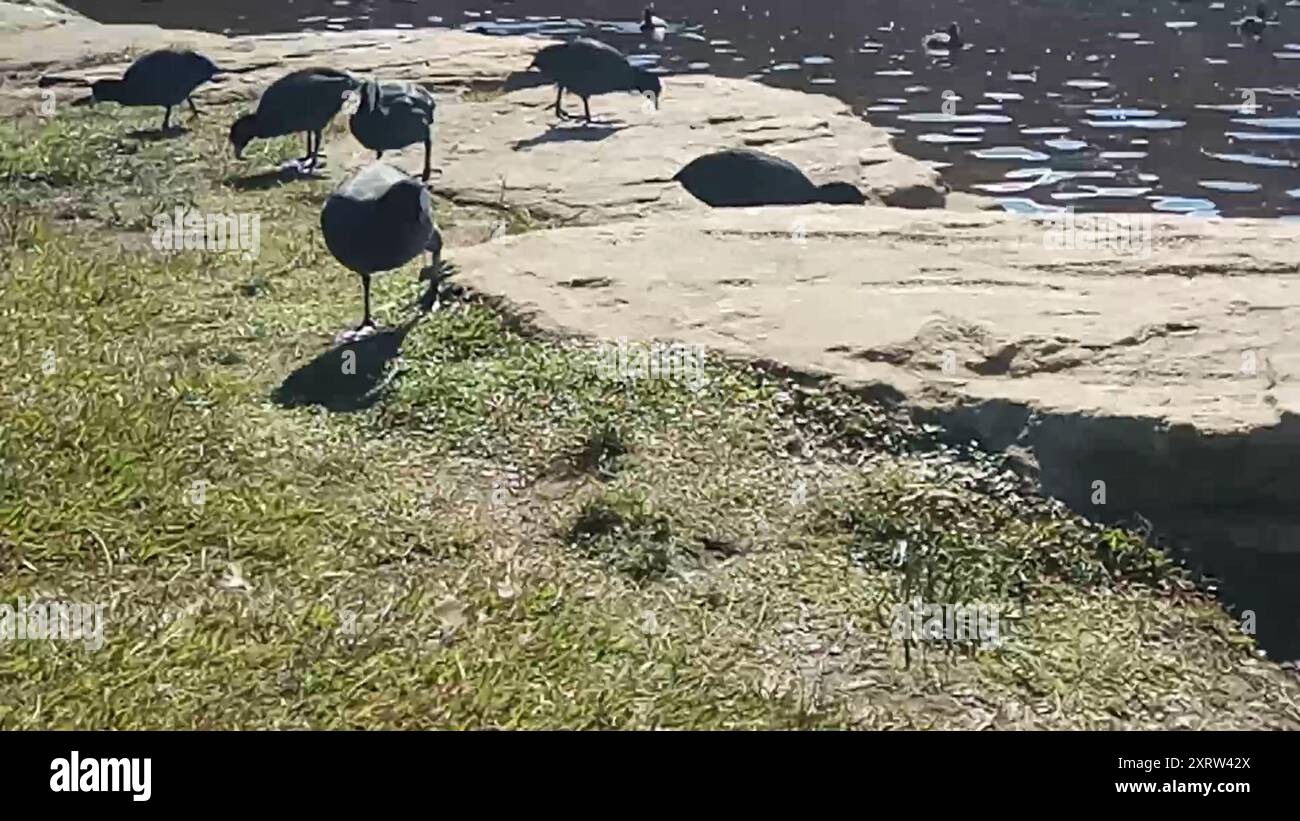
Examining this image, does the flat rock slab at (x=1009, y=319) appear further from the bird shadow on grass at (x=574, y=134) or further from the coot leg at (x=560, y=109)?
the coot leg at (x=560, y=109)

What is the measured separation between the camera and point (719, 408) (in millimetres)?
5176

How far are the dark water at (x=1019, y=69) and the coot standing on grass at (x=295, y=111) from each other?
3800 millimetres

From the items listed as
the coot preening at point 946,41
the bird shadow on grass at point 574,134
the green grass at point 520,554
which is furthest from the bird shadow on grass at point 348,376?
the coot preening at point 946,41

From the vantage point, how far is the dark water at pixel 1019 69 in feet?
41.7

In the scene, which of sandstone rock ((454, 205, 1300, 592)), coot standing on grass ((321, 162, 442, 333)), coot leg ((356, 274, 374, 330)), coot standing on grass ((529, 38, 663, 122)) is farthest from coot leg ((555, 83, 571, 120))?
Result: coot leg ((356, 274, 374, 330))

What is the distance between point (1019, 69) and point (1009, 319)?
44.6ft

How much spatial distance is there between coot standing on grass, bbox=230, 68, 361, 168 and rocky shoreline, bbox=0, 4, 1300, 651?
11.3 inches

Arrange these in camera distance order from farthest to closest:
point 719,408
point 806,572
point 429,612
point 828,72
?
point 828,72, point 719,408, point 806,572, point 429,612

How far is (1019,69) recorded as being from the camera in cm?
1842

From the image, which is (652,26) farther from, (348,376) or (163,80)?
(348,376)

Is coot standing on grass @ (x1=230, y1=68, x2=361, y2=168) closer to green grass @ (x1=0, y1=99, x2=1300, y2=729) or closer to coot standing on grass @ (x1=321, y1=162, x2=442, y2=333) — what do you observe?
coot standing on grass @ (x1=321, y1=162, x2=442, y2=333)

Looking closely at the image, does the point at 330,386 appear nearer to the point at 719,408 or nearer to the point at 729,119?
the point at 719,408
